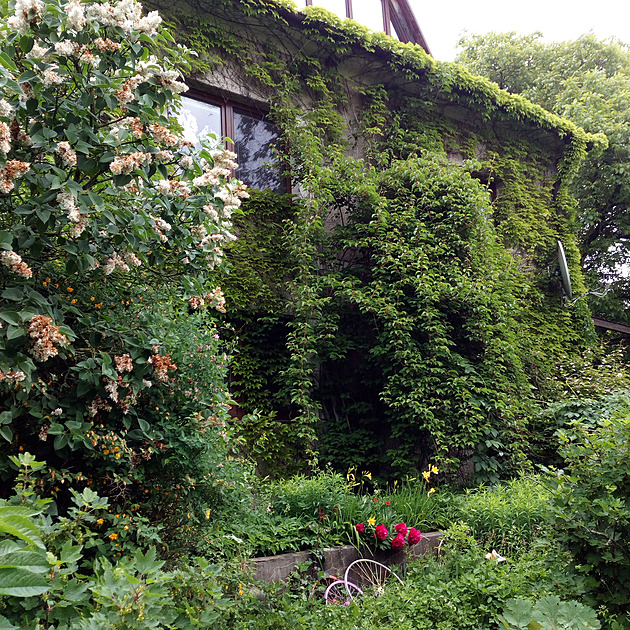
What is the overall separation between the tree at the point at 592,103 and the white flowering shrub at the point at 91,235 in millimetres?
9212

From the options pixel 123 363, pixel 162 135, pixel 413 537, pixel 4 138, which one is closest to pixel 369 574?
pixel 413 537

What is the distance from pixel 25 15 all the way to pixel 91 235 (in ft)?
3.37

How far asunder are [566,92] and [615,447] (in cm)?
1313

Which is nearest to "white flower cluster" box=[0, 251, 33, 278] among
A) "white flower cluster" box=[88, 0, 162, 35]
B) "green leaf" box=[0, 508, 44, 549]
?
"white flower cluster" box=[88, 0, 162, 35]

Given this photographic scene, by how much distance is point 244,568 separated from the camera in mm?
3080

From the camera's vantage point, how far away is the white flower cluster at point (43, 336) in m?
2.28

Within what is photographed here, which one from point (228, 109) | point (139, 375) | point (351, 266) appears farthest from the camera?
point (351, 266)

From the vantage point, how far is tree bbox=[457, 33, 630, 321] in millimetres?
11203

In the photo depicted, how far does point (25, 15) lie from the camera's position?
243cm

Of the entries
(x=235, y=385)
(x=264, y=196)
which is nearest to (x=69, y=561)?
(x=235, y=385)

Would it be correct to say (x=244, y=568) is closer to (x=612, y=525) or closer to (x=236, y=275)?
(x=612, y=525)

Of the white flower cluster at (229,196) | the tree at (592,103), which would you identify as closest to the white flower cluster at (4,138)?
the white flower cluster at (229,196)

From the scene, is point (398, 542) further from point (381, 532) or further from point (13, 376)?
point (13, 376)

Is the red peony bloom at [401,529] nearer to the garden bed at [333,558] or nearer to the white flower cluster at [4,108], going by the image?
the garden bed at [333,558]
